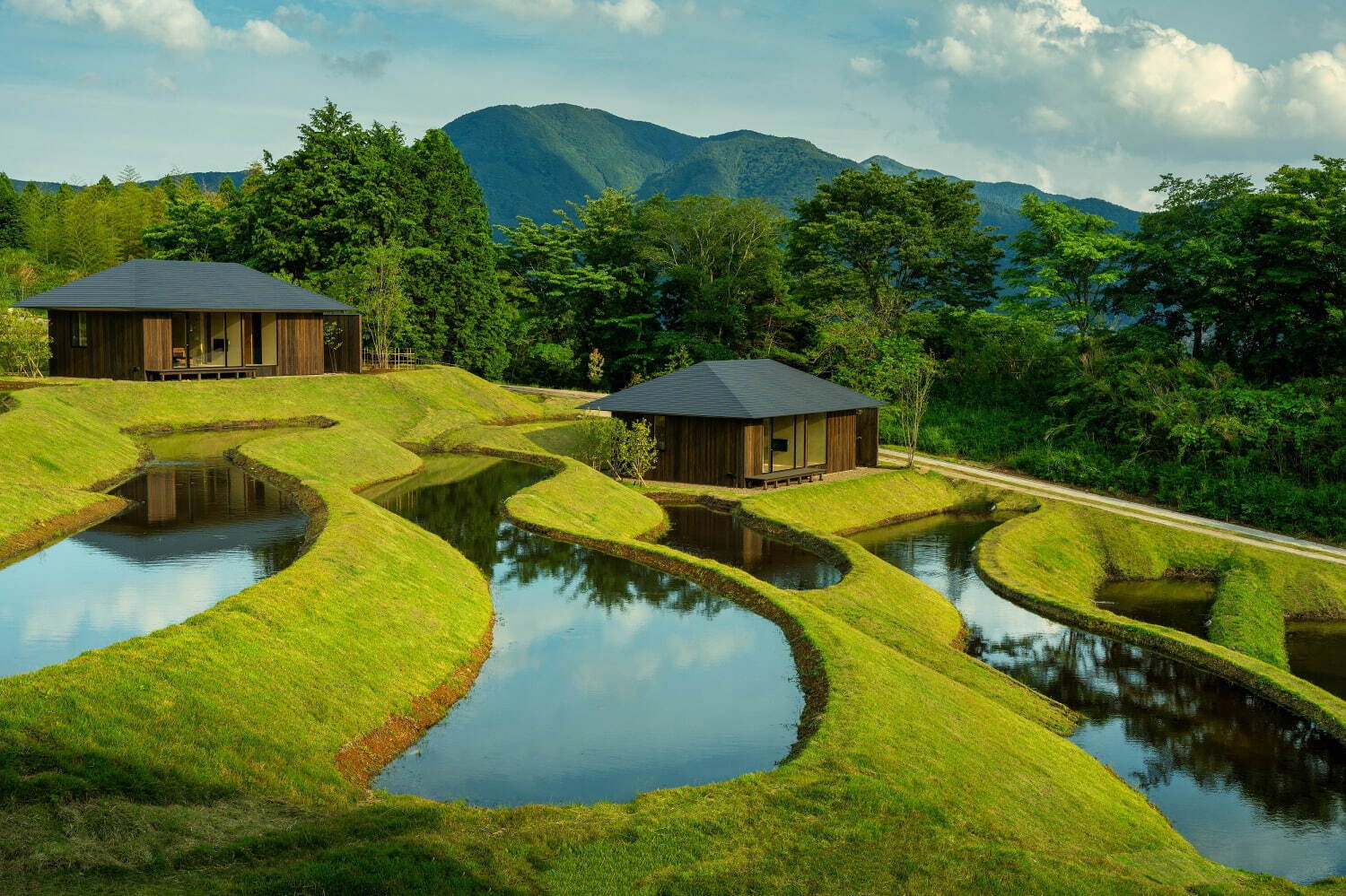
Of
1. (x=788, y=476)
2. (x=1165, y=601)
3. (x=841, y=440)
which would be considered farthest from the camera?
(x=841, y=440)

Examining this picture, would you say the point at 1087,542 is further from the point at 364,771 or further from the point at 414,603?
the point at 364,771

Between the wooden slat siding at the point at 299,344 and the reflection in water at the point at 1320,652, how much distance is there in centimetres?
3599

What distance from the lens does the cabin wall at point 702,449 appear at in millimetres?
34688

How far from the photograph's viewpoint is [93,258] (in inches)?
2899

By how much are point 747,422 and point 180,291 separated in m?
22.1

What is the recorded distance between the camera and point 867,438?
40312mm

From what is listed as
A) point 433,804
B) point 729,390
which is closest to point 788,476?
point 729,390

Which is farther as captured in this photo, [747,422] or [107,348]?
[107,348]

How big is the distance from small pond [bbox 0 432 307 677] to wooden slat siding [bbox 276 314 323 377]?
16669 millimetres

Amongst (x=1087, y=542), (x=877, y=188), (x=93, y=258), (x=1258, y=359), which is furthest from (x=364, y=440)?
(x=93, y=258)

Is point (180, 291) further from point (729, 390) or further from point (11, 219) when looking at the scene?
point (11, 219)

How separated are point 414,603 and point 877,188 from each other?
141 feet

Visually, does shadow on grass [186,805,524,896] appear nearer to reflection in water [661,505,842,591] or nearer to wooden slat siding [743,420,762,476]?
reflection in water [661,505,842,591]

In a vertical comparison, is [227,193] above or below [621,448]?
above
